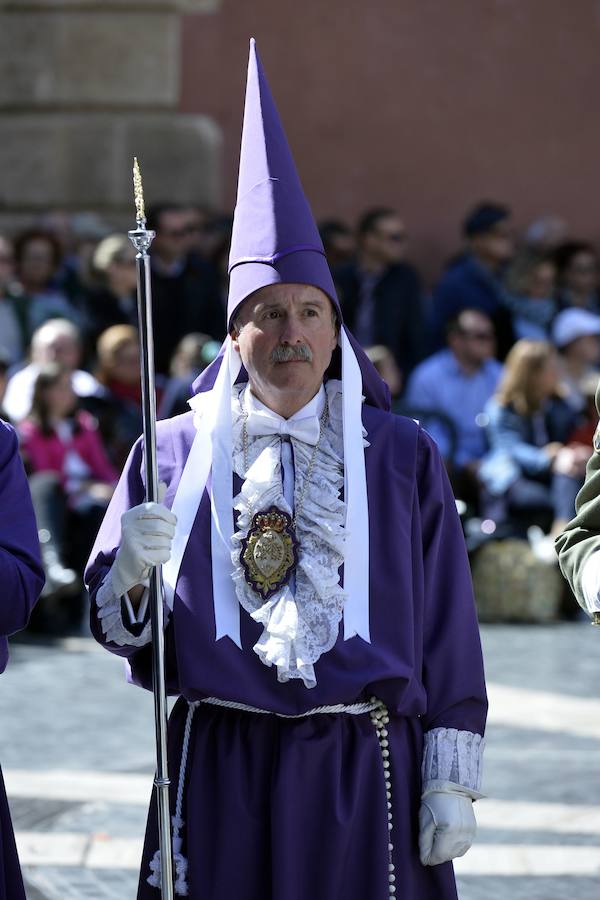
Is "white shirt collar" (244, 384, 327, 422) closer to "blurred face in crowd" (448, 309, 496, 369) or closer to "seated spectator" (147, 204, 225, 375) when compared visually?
"seated spectator" (147, 204, 225, 375)

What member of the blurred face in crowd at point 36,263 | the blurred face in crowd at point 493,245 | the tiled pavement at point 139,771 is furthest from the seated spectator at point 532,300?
the tiled pavement at point 139,771

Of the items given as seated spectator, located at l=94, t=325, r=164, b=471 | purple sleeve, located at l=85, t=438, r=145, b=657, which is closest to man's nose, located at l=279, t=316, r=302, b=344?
purple sleeve, located at l=85, t=438, r=145, b=657

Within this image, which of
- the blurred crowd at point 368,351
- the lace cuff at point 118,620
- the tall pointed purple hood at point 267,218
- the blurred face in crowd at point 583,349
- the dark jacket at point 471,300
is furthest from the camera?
the dark jacket at point 471,300

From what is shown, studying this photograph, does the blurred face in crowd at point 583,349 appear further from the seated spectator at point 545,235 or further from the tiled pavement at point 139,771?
the tiled pavement at point 139,771

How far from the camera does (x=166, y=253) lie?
11.2 meters

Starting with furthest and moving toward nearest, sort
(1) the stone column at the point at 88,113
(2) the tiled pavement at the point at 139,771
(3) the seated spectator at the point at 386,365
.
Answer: (1) the stone column at the point at 88,113, (3) the seated spectator at the point at 386,365, (2) the tiled pavement at the point at 139,771

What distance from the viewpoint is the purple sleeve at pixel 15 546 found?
393 centimetres

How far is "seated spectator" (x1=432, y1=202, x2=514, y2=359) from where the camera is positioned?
11742 mm

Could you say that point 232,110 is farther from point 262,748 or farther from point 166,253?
point 262,748

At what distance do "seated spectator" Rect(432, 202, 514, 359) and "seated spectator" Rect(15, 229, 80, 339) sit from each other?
222 cm

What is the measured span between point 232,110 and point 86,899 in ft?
28.9

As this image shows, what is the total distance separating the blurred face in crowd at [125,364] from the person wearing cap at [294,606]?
20.2 ft

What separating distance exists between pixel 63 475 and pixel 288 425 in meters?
5.75

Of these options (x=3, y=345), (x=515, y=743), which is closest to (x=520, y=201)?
(x=3, y=345)
